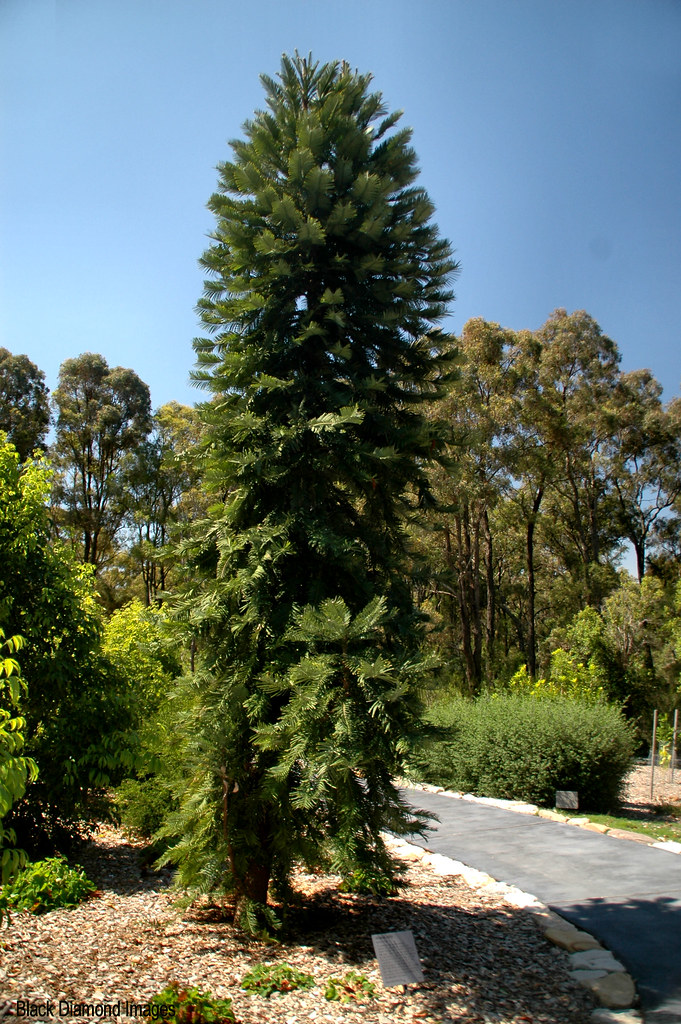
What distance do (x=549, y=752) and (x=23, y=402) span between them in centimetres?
2446

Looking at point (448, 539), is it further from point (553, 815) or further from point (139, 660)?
point (139, 660)

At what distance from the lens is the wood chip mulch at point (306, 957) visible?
363cm

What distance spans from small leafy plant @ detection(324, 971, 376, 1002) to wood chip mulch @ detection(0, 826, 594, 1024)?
0.17ft

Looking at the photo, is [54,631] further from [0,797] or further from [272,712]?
[0,797]

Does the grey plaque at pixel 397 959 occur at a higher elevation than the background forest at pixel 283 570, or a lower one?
lower

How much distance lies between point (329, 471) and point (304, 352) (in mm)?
894

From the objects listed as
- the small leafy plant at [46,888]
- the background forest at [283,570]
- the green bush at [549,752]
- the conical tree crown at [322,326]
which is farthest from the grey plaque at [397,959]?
the green bush at [549,752]

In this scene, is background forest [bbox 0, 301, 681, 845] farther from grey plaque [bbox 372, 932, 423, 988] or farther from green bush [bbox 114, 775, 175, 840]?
grey plaque [bbox 372, 932, 423, 988]

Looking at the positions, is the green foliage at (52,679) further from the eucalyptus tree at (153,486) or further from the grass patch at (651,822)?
the eucalyptus tree at (153,486)

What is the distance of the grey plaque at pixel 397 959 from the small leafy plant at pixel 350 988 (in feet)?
0.44

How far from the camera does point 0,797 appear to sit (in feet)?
8.39

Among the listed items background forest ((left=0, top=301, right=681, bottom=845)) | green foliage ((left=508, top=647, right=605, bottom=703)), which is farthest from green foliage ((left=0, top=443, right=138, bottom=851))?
green foliage ((left=508, top=647, right=605, bottom=703))

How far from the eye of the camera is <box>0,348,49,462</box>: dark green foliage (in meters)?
26.3

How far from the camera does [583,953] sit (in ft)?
15.8
